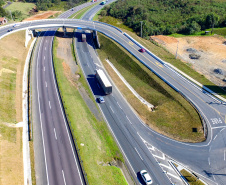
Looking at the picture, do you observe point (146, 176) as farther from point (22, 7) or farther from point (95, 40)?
point (22, 7)

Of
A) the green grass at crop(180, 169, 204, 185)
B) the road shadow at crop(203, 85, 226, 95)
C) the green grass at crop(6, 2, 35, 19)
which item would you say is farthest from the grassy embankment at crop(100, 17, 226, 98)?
the green grass at crop(6, 2, 35, 19)

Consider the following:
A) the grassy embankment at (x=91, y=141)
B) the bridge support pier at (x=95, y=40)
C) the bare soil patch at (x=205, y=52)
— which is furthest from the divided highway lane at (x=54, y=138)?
the bare soil patch at (x=205, y=52)

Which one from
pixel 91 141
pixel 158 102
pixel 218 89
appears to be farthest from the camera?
pixel 218 89

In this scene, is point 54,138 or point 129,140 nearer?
point 54,138

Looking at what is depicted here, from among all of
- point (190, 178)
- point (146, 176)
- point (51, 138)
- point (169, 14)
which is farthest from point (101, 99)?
point (169, 14)

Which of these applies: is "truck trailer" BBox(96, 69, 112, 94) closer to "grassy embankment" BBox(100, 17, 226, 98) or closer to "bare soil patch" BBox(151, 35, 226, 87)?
"grassy embankment" BBox(100, 17, 226, 98)

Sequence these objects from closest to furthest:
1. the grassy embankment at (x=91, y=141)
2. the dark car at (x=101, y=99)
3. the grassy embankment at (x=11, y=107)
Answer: the grassy embankment at (x=11, y=107) < the grassy embankment at (x=91, y=141) < the dark car at (x=101, y=99)

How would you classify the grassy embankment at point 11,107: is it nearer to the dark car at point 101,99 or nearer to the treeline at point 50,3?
the dark car at point 101,99
